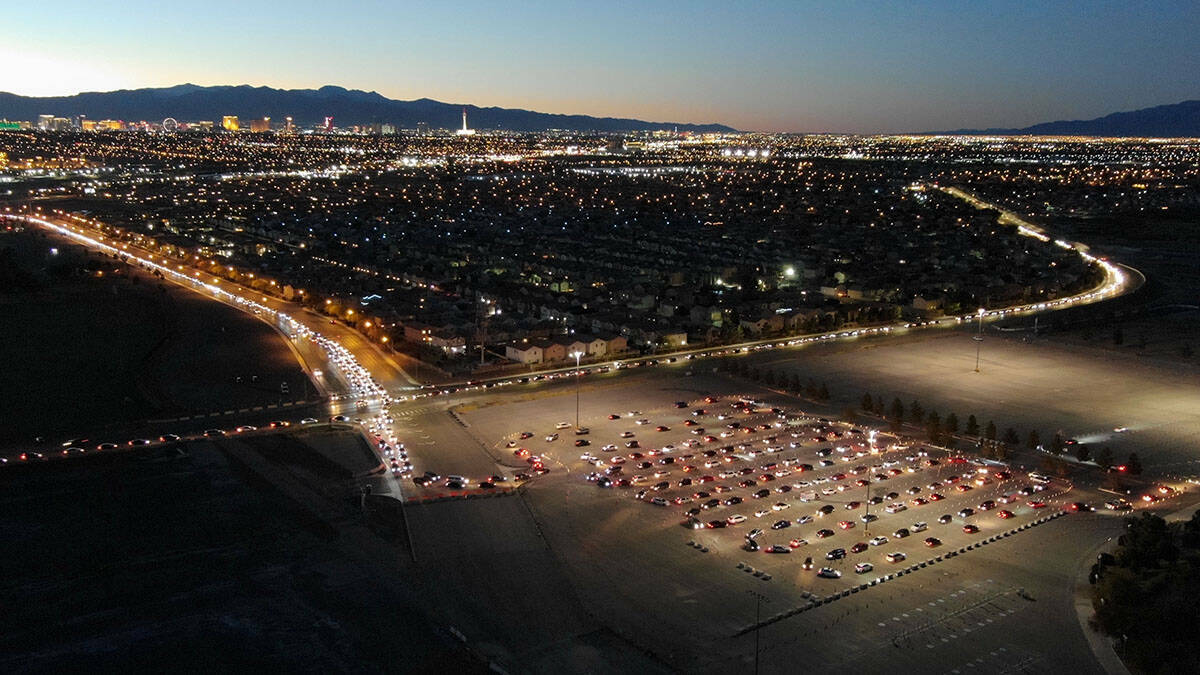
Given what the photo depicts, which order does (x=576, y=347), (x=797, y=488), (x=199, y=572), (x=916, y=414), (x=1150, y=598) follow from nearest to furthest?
(x=1150, y=598) < (x=199, y=572) < (x=797, y=488) < (x=916, y=414) < (x=576, y=347)

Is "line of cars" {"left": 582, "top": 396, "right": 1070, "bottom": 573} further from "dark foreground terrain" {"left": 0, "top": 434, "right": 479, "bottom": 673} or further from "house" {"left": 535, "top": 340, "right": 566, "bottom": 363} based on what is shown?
"house" {"left": 535, "top": 340, "right": 566, "bottom": 363}

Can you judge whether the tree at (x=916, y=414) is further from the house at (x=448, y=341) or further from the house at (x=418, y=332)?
the house at (x=418, y=332)

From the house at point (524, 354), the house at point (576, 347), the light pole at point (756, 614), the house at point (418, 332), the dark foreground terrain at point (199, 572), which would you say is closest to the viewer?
the light pole at point (756, 614)

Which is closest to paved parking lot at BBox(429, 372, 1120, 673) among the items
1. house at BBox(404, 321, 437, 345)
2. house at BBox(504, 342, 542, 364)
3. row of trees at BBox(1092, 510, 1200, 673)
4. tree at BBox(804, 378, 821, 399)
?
row of trees at BBox(1092, 510, 1200, 673)

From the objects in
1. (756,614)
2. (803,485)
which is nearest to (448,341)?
(803,485)

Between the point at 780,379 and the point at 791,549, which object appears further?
the point at 780,379

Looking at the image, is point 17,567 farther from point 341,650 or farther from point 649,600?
point 649,600

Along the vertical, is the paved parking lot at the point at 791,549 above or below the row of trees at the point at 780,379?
below

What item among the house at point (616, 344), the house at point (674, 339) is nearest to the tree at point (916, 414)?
the house at point (674, 339)

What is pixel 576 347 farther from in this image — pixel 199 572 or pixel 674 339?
pixel 199 572
